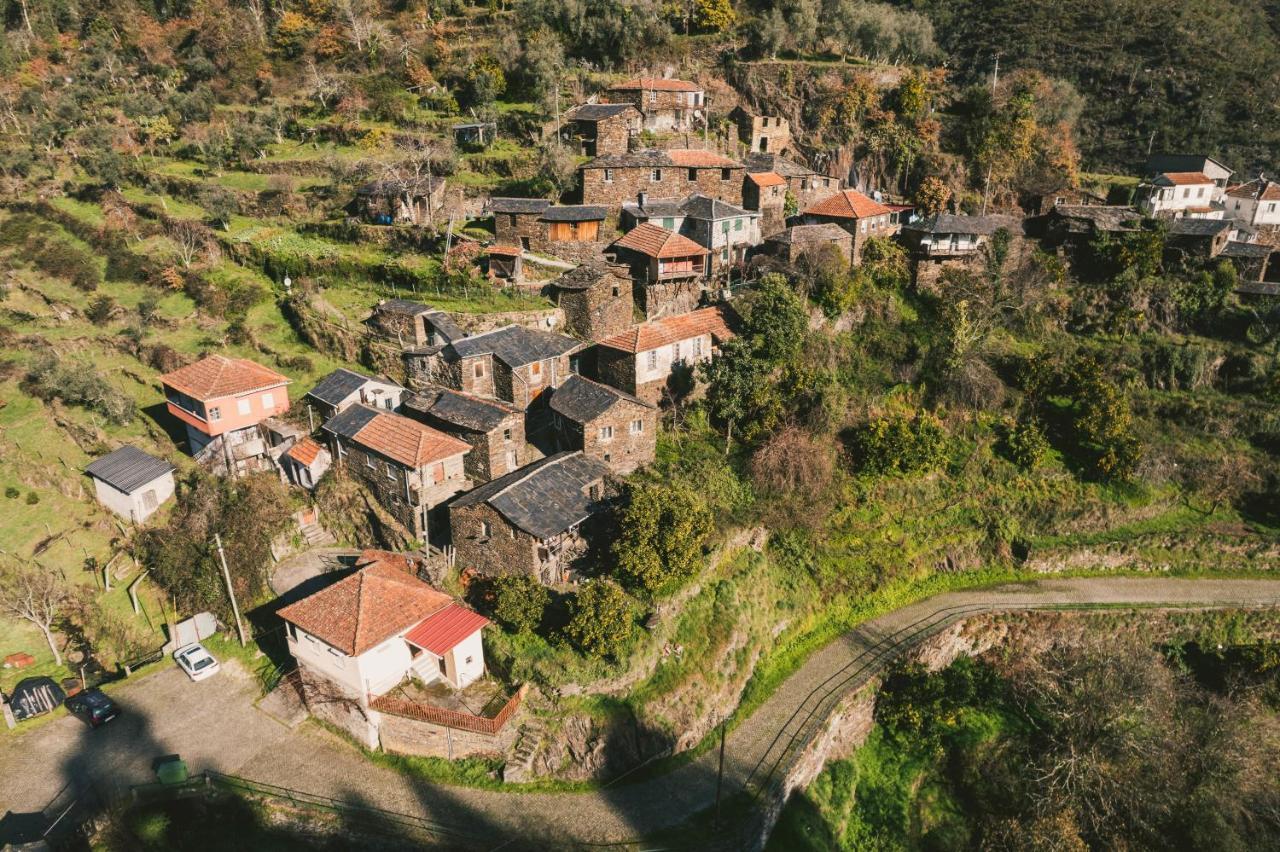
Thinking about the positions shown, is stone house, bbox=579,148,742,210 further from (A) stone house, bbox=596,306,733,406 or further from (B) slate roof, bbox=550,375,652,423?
(B) slate roof, bbox=550,375,652,423

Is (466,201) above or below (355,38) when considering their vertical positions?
below

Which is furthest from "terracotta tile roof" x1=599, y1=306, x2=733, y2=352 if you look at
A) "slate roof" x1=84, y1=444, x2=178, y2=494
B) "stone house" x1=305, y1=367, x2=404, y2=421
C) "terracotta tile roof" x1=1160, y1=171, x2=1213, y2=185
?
"terracotta tile roof" x1=1160, y1=171, x2=1213, y2=185

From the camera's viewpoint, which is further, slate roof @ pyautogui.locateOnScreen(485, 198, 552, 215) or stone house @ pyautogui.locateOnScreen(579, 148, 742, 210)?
stone house @ pyautogui.locateOnScreen(579, 148, 742, 210)

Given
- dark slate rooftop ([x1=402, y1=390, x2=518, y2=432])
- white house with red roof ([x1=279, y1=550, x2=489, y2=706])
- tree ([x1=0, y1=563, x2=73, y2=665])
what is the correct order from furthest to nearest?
dark slate rooftop ([x1=402, y1=390, x2=518, y2=432]), tree ([x1=0, y1=563, x2=73, y2=665]), white house with red roof ([x1=279, y1=550, x2=489, y2=706])

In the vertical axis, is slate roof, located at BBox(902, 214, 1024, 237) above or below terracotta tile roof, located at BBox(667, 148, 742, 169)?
below

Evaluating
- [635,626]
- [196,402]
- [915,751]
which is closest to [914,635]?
[915,751]

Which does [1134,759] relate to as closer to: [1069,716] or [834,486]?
[1069,716]
